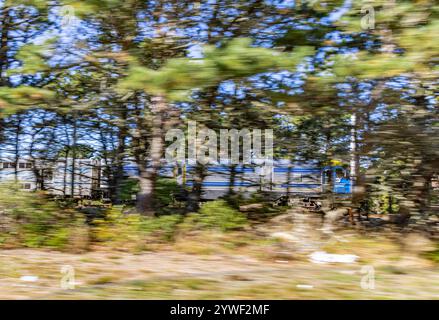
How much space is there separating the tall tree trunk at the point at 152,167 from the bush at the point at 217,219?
0.94 metres

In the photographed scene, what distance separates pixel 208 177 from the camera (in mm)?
9812

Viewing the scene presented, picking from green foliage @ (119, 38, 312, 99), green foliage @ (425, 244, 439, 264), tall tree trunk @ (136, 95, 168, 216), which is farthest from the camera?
tall tree trunk @ (136, 95, 168, 216)

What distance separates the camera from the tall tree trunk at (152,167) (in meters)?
8.71

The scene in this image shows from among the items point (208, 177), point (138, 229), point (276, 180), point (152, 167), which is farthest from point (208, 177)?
point (138, 229)

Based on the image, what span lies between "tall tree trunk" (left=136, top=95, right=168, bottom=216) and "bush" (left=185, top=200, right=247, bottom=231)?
3.08 ft

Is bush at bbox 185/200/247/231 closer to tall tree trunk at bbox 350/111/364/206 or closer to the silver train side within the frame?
the silver train side

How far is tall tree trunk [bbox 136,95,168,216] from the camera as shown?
871 centimetres

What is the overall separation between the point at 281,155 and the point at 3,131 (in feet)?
19.4

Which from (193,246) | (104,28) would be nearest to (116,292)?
(193,246)

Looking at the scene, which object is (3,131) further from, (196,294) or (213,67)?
(196,294)

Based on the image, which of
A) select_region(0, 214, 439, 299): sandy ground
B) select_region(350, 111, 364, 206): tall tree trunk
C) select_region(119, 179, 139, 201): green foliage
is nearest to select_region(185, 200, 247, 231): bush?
select_region(0, 214, 439, 299): sandy ground

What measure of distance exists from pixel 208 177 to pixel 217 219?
5.15 feet

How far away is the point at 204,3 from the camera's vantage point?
8.30 metres

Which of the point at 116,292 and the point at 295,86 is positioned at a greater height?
the point at 295,86
